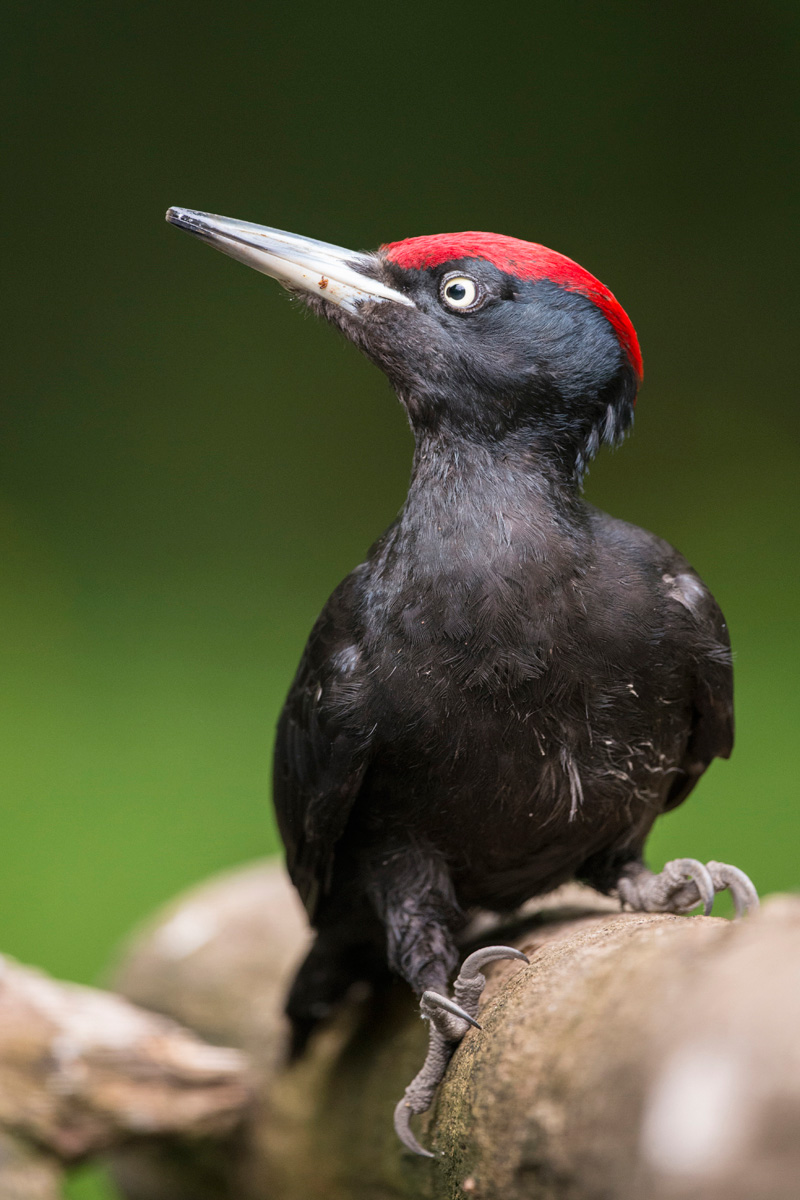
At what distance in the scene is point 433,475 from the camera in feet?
6.14

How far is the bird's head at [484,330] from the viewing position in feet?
6.01

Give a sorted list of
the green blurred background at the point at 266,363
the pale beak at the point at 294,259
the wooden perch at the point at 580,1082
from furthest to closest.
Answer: the green blurred background at the point at 266,363 → the pale beak at the point at 294,259 → the wooden perch at the point at 580,1082

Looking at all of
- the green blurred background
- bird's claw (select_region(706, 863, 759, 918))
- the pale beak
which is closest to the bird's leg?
bird's claw (select_region(706, 863, 759, 918))

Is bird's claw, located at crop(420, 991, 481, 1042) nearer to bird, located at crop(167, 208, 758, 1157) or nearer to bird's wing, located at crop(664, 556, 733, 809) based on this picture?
bird, located at crop(167, 208, 758, 1157)

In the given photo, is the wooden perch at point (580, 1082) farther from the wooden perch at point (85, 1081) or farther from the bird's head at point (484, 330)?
the bird's head at point (484, 330)

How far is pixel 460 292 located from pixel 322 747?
0.90m

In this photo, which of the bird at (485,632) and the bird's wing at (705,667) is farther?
the bird's wing at (705,667)

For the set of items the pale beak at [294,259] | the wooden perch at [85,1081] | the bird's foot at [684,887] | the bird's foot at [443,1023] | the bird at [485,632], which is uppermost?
the pale beak at [294,259]

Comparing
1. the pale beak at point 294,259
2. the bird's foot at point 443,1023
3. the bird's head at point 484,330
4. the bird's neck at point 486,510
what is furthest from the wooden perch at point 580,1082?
the pale beak at point 294,259

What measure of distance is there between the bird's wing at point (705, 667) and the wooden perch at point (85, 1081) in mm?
1552

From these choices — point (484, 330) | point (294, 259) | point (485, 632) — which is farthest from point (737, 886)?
point (294, 259)

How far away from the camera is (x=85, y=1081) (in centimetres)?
258

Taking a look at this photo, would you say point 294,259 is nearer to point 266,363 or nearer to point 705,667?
point 705,667

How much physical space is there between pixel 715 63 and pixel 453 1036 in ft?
11.9
